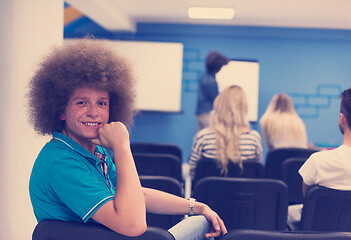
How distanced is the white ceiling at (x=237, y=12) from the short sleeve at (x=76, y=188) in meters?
3.95

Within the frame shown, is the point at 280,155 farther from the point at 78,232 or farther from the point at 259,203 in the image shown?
the point at 78,232

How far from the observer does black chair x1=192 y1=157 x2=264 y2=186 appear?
2508mm

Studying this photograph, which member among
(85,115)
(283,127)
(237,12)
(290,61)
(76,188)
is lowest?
Result: (76,188)

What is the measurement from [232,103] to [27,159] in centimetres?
151

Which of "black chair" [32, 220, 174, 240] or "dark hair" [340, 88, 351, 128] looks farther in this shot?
"dark hair" [340, 88, 351, 128]

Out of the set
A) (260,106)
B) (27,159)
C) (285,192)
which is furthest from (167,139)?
(285,192)

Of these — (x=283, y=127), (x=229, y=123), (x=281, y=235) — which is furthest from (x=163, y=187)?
(x=283, y=127)

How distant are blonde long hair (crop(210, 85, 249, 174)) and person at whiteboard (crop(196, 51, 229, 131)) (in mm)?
2326

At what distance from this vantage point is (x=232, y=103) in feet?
9.59

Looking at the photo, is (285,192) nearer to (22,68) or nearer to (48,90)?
(48,90)

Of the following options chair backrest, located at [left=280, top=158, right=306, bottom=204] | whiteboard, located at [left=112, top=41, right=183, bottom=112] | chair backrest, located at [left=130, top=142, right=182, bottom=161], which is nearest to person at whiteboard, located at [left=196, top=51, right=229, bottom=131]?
whiteboard, located at [left=112, top=41, right=183, bottom=112]

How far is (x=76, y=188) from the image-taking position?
3.67 ft

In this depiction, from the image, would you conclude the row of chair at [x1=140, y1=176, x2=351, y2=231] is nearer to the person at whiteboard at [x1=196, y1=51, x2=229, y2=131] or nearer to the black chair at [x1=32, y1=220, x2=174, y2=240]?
the black chair at [x1=32, y1=220, x2=174, y2=240]

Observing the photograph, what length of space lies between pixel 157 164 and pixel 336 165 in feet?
3.92
